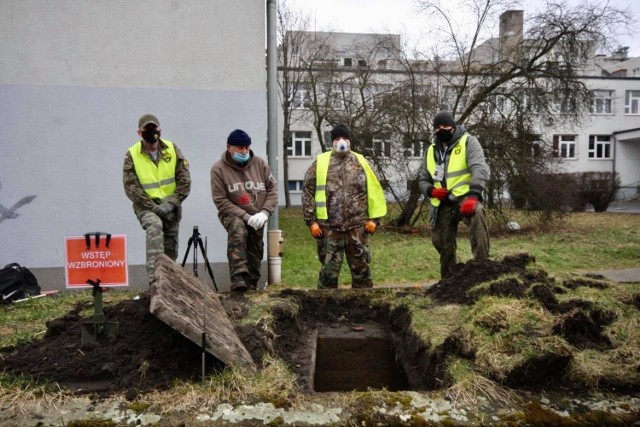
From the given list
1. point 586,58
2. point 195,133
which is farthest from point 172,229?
point 586,58

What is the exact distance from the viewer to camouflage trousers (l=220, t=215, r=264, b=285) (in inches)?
209

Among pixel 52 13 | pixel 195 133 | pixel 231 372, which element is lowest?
pixel 231 372

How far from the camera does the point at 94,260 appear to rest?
3.25 m

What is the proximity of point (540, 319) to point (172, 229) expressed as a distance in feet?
13.1

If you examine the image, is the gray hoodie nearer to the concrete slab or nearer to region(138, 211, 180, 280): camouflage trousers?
region(138, 211, 180, 280): camouflage trousers

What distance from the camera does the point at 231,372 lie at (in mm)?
2477

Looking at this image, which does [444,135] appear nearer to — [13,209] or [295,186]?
[13,209]

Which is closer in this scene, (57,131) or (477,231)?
(477,231)

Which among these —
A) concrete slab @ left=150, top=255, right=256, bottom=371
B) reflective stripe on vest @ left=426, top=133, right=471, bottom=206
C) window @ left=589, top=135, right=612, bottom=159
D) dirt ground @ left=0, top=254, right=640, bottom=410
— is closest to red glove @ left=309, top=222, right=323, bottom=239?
reflective stripe on vest @ left=426, top=133, right=471, bottom=206

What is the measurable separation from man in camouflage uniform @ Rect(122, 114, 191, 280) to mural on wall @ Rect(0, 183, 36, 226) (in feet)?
9.37

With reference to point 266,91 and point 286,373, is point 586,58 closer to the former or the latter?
point 266,91

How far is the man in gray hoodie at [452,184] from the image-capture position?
5215 mm

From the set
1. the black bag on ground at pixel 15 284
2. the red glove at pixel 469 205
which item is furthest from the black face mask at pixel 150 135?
the red glove at pixel 469 205

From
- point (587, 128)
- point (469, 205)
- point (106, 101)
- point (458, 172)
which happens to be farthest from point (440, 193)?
point (587, 128)
